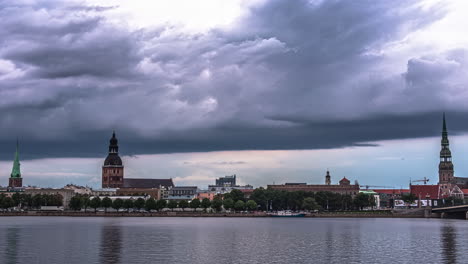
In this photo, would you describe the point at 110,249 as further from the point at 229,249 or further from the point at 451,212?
the point at 451,212

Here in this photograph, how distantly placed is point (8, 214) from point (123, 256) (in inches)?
5672

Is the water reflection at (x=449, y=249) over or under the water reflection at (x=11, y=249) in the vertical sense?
under

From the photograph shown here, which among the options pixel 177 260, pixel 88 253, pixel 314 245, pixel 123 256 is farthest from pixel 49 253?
pixel 314 245

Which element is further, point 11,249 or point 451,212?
point 451,212

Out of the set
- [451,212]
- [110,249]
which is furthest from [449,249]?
[451,212]

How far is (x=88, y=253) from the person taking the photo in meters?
64.4

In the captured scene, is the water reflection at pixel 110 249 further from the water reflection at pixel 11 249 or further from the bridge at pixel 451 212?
the bridge at pixel 451 212

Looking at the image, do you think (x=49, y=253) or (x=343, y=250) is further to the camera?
(x=343, y=250)

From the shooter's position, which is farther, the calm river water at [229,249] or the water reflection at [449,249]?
the water reflection at [449,249]

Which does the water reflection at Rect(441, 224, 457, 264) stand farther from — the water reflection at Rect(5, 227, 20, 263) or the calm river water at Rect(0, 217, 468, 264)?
the water reflection at Rect(5, 227, 20, 263)

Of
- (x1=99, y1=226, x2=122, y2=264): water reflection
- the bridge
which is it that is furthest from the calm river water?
the bridge

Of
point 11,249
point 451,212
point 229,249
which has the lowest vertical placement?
point 229,249

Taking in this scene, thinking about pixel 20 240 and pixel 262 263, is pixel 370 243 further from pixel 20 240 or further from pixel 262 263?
pixel 20 240

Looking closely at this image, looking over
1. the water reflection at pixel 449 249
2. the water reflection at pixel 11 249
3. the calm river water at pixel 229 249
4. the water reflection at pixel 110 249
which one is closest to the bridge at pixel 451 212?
the water reflection at pixel 449 249
